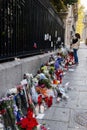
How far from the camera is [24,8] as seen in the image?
6.88 m

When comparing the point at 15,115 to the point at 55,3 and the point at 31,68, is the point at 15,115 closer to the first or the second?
the point at 31,68

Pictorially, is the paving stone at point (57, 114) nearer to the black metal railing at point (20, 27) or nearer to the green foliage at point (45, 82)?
the green foliage at point (45, 82)

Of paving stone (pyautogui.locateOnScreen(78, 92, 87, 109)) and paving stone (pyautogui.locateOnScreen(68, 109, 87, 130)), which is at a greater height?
paving stone (pyautogui.locateOnScreen(68, 109, 87, 130))

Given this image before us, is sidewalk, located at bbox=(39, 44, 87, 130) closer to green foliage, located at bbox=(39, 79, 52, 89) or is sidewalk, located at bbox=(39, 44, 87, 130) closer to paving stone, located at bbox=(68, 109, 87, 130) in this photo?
paving stone, located at bbox=(68, 109, 87, 130)

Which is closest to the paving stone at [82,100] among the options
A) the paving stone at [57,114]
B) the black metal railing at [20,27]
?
the paving stone at [57,114]

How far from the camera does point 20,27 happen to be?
6.66 metres

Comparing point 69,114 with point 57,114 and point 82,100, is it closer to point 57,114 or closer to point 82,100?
point 57,114

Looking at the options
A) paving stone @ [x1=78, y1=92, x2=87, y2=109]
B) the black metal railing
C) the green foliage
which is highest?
the black metal railing

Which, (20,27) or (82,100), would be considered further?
(20,27)

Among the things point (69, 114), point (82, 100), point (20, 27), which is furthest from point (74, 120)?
point (20, 27)

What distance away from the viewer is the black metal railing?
5.54 metres

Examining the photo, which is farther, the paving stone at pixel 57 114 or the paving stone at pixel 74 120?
the paving stone at pixel 57 114

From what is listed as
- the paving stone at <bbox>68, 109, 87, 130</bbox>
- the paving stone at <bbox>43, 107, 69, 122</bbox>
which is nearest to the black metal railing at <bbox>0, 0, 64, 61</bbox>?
the paving stone at <bbox>43, 107, 69, 122</bbox>

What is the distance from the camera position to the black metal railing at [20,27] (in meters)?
5.54
